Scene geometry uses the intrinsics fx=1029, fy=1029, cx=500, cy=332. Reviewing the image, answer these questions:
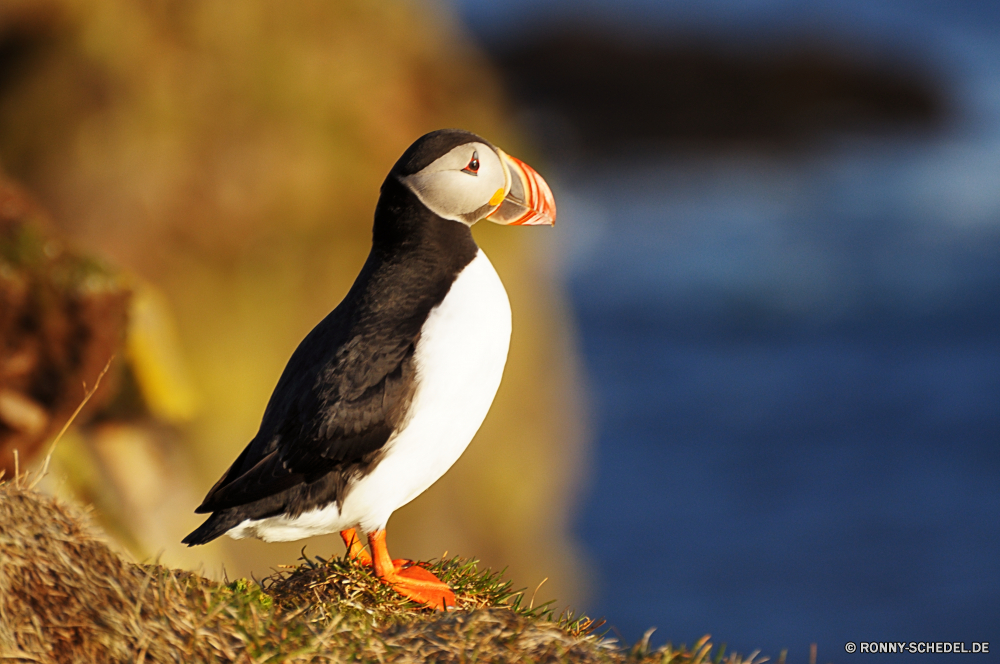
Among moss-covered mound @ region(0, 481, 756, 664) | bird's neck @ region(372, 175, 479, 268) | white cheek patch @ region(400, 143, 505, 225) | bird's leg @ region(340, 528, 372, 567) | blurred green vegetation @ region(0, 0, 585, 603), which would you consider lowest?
moss-covered mound @ region(0, 481, 756, 664)

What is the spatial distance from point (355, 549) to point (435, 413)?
2.61ft

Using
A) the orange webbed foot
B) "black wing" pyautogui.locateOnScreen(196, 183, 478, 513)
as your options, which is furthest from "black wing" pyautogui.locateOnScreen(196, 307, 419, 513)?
the orange webbed foot

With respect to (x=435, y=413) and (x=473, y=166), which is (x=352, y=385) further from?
(x=473, y=166)

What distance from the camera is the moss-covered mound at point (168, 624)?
314cm

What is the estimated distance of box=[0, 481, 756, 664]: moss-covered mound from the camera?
3137 mm

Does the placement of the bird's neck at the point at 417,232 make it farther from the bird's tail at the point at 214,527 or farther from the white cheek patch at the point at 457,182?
the bird's tail at the point at 214,527

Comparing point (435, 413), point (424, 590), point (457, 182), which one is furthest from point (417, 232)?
point (424, 590)

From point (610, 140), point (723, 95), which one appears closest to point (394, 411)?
point (610, 140)

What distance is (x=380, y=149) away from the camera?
13.7 m

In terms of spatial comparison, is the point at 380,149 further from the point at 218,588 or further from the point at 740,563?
the point at 740,563

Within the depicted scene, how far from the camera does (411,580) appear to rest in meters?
4.26

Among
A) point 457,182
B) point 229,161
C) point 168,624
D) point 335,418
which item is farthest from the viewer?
point 229,161

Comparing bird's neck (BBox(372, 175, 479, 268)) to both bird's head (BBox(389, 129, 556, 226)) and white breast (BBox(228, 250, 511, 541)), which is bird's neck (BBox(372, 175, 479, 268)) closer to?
bird's head (BBox(389, 129, 556, 226))

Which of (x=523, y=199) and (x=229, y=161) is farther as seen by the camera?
(x=229, y=161)
